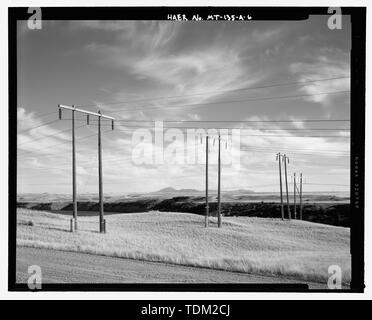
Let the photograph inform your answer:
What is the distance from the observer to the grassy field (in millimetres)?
5324

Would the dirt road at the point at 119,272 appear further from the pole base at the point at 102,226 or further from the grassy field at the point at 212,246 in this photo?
the pole base at the point at 102,226

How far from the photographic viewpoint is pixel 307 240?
7.01 m

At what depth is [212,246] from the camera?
700cm

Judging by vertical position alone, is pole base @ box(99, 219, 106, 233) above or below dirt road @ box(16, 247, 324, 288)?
above

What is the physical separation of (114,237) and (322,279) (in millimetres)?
4061

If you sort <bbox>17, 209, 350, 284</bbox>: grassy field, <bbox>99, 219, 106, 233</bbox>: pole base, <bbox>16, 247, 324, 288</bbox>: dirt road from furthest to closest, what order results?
<bbox>99, 219, 106, 233</bbox>: pole base < <bbox>17, 209, 350, 284</bbox>: grassy field < <bbox>16, 247, 324, 288</bbox>: dirt road

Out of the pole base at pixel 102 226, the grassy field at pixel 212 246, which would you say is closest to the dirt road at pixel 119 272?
the grassy field at pixel 212 246

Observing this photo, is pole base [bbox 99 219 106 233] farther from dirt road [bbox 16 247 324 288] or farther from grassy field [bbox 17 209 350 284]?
dirt road [bbox 16 247 324 288]

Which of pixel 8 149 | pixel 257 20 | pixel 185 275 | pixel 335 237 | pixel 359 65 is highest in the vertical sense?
pixel 257 20

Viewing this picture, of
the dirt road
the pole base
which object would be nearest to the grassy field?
the pole base

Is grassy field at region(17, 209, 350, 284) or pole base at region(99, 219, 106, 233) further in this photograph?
pole base at region(99, 219, 106, 233)

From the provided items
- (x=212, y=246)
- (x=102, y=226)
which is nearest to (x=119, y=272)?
(x=212, y=246)
